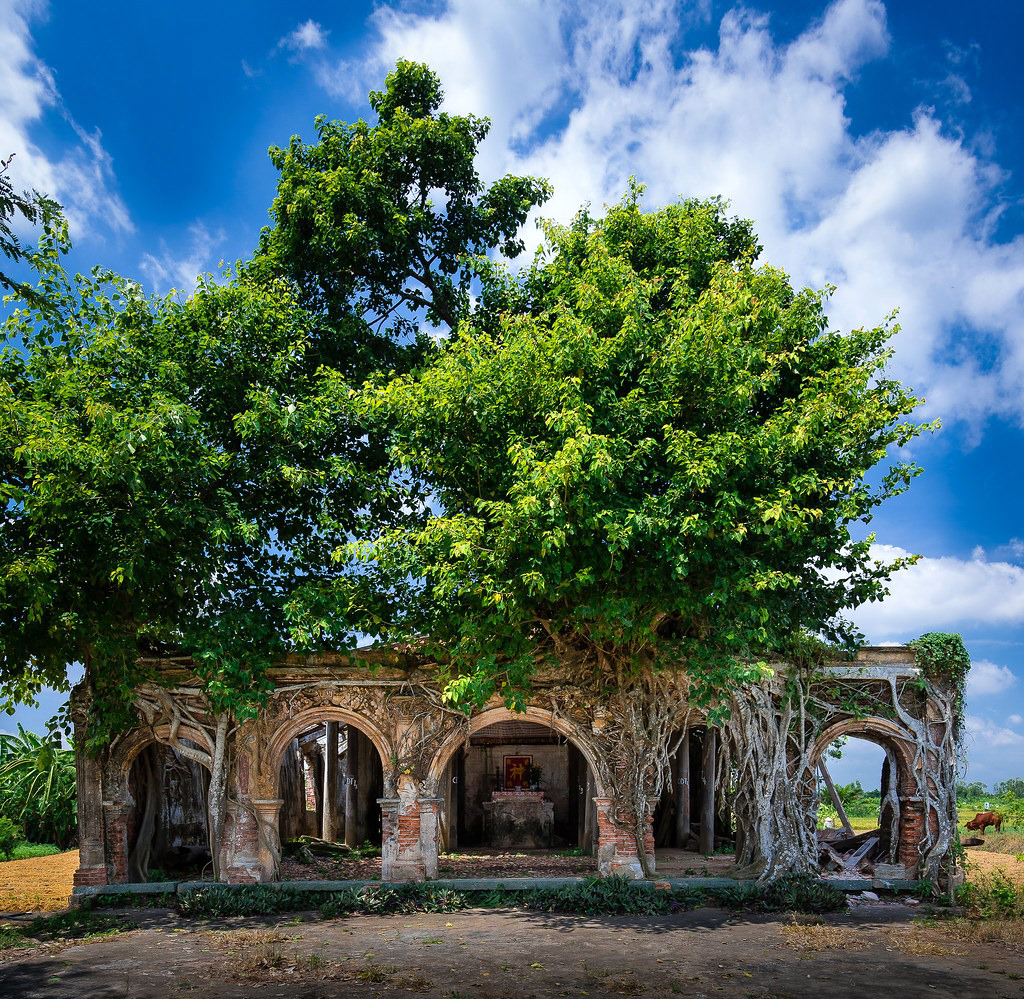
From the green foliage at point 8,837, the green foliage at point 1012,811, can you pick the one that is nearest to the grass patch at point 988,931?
the green foliage at point 1012,811

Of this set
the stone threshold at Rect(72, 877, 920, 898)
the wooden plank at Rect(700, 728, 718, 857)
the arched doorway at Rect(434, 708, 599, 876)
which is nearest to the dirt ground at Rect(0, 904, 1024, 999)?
the stone threshold at Rect(72, 877, 920, 898)

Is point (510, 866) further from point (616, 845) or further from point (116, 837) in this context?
point (116, 837)

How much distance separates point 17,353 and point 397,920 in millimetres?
10574

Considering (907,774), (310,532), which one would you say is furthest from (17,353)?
(907,774)

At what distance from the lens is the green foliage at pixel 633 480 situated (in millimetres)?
11180

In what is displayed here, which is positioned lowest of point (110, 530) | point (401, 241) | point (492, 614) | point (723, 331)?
point (492, 614)

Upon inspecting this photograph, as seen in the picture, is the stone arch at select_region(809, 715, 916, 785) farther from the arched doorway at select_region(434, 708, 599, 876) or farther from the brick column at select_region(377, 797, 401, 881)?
the brick column at select_region(377, 797, 401, 881)

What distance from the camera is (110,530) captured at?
12508 millimetres

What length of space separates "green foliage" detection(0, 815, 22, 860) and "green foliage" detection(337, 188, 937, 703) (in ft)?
46.7

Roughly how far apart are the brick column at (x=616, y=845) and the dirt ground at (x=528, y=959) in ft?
4.49

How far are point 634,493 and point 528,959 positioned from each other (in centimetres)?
604

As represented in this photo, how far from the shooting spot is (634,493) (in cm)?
1203

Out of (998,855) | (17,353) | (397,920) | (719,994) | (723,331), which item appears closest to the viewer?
(719,994)

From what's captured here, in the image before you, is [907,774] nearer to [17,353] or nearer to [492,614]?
[492,614]
